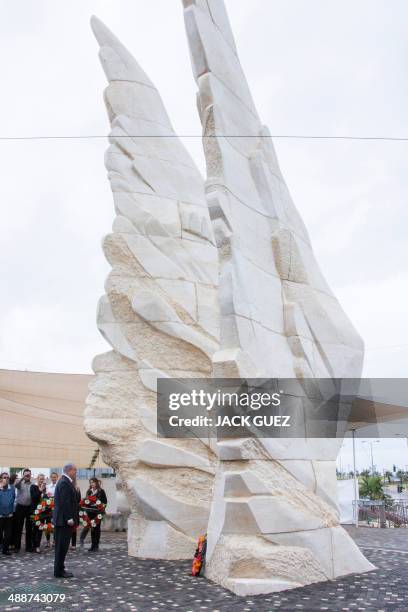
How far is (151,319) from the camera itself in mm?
7902

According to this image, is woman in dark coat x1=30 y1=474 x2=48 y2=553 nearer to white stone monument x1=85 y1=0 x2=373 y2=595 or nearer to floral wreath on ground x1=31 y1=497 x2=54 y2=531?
floral wreath on ground x1=31 y1=497 x2=54 y2=531

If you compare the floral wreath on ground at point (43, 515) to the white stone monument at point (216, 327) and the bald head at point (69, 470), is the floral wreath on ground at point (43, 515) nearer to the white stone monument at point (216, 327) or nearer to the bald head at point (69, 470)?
the white stone monument at point (216, 327)

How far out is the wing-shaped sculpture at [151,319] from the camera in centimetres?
717

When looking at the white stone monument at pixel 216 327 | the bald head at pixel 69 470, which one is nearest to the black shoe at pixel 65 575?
the bald head at pixel 69 470

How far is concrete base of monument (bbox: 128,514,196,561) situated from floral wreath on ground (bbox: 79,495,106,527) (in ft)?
2.61

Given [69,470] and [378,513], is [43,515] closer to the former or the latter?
[69,470]

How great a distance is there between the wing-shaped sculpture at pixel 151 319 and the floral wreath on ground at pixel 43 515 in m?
1.06

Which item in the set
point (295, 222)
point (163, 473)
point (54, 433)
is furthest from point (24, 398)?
point (295, 222)

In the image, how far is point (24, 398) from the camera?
14.3 meters

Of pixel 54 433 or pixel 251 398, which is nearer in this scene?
pixel 251 398

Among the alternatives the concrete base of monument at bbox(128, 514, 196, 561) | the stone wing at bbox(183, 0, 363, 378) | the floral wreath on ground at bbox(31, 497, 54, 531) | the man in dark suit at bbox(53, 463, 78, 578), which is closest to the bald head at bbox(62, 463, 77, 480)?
the man in dark suit at bbox(53, 463, 78, 578)

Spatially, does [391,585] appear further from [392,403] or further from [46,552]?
[392,403]

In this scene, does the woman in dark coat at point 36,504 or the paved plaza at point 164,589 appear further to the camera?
the woman in dark coat at point 36,504

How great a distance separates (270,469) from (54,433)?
10111mm
